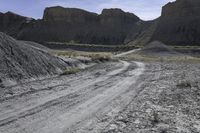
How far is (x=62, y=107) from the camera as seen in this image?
514 inches

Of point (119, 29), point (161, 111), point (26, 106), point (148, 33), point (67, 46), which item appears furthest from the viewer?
point (119, 29)

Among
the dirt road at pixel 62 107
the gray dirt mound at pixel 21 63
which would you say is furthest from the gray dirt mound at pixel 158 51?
the dirt road at pixel 62 107

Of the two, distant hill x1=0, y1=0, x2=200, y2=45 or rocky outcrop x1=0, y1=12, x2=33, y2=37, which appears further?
rocky outcrop x1=0, y1=12, x2=33, y2=37

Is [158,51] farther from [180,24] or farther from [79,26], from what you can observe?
[79,26]

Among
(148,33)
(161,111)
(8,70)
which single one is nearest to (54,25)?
(148,33)

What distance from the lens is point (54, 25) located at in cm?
16450

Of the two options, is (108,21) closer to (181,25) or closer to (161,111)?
(181,25)

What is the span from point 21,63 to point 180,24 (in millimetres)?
111471

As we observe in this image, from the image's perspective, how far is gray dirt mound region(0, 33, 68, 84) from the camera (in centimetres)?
2158

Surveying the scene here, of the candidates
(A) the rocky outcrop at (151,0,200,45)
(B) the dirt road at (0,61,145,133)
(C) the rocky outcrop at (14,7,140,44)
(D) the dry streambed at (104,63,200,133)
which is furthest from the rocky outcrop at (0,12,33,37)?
(D) the dry streambed at (104,63,200,133)

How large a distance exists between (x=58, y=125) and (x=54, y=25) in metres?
156

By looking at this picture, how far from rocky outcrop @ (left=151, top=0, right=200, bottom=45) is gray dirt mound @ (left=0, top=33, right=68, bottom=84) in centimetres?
9694

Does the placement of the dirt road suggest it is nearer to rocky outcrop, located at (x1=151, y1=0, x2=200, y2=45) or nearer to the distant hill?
rocky outcrop, located at (x1=151, y1=0, x2=200, y2=45)

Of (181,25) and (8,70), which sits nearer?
(8,70)
